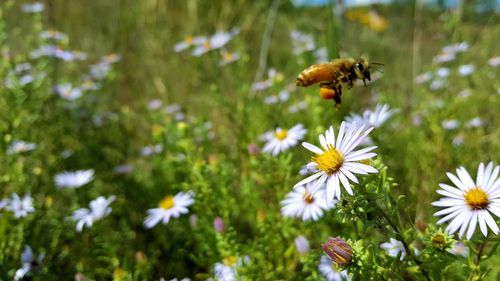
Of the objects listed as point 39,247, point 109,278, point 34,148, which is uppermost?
point 34,148

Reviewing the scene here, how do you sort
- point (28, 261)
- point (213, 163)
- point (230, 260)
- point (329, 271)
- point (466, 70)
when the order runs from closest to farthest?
point (329, 271)
point (230, 260)
point (28, 261)
point (213, 163)
point (466, 70)

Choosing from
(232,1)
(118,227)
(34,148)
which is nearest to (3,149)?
(34,148)

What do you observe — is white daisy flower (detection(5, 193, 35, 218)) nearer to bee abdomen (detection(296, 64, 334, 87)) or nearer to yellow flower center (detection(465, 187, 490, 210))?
bee abdomen (detection(296, 64, 334, 87))

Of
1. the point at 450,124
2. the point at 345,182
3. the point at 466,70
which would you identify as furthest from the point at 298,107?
the point at 345,182

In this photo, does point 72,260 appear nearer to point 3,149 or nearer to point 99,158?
point 3,149

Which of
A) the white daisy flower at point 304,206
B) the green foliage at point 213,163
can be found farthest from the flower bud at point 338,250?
the white daisy flower at point 304,206

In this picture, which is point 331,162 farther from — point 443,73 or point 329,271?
point 443,73

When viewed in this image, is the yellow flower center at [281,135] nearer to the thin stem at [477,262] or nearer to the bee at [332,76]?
the bee at [332,76]
